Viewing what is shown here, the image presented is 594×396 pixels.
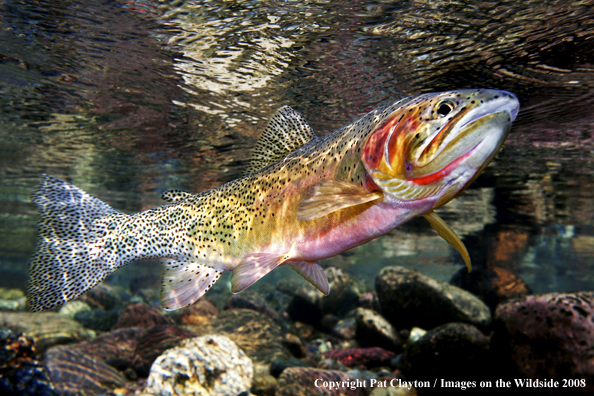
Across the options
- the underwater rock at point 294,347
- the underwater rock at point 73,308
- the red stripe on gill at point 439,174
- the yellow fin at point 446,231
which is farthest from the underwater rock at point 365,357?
the underwater rock at point 73,308

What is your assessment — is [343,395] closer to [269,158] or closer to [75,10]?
[269,158]

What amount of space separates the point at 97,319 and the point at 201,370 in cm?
904

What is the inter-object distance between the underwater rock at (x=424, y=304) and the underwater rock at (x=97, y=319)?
10.2 metres

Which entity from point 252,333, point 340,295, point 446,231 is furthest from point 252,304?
point 446,231

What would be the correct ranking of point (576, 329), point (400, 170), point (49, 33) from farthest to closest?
point (49, 33)
point (576, 329)
point (400, 170)

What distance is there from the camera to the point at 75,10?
5773 millimetres

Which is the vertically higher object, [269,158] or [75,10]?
[75,10]

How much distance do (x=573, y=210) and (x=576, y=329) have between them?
15.9 m

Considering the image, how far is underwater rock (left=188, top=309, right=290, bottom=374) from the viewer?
8344 mm

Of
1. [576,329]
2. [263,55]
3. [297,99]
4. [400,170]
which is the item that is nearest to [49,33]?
[263,55]

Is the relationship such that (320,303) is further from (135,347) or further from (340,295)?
(135,347)

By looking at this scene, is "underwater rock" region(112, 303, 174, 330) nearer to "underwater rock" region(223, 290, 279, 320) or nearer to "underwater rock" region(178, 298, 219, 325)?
"underwater rock" region(178, 298, 219, 325)

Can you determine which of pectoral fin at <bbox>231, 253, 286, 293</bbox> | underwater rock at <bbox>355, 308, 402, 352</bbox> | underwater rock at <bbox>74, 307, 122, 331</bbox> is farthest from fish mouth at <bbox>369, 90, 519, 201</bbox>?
underwater rock at <bbox>74, 307, 122, 331</bbox>

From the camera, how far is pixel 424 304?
34.6ft
